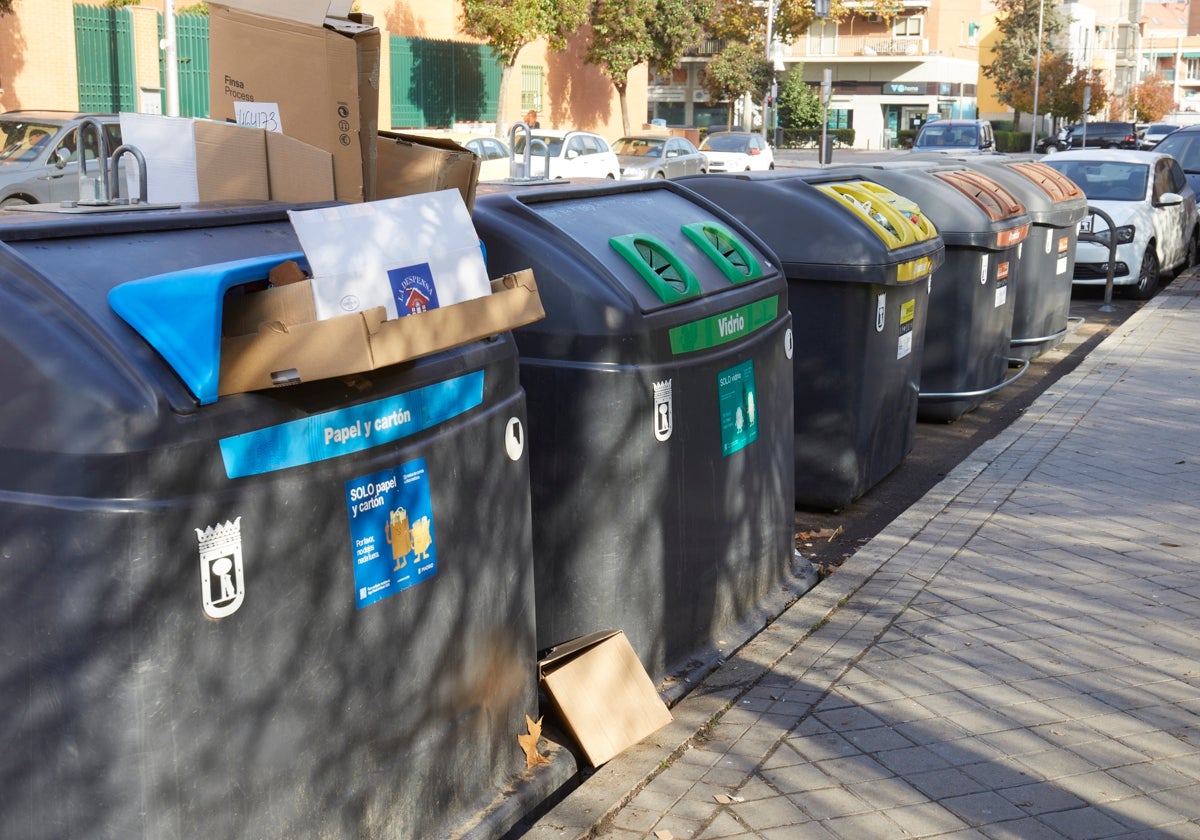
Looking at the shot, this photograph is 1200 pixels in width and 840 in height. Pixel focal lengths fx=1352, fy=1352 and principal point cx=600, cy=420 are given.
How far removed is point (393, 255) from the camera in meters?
2.78

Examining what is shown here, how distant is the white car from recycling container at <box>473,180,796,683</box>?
34.4 feet

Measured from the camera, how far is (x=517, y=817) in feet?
11.1

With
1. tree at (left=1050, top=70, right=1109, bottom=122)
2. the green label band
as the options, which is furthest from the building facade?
tree at (left=1050, top=70, right=1109, bottom=122)

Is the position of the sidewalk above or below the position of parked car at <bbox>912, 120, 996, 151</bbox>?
below

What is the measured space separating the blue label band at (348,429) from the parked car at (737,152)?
3073 cm

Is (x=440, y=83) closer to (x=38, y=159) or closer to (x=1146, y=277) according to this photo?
(x=38, y=159)

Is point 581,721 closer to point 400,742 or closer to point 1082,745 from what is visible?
point 400,742

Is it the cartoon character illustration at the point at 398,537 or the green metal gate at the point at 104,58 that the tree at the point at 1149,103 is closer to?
the green metal gate at the point at 104,58

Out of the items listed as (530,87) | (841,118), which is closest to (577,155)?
→ (530,87)

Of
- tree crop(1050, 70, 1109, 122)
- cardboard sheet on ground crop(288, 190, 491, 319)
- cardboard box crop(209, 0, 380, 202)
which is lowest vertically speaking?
cardboard sheet on ground crop(288, 190, 491, 319)

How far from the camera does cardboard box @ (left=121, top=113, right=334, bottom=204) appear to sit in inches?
135

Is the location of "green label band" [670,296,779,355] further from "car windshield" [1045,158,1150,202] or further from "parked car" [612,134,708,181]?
"parked car" [612,134,708,181]

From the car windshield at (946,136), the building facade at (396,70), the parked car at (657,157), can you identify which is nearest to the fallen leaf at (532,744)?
the building facade at (396,70)

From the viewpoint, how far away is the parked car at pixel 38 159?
1612cm
